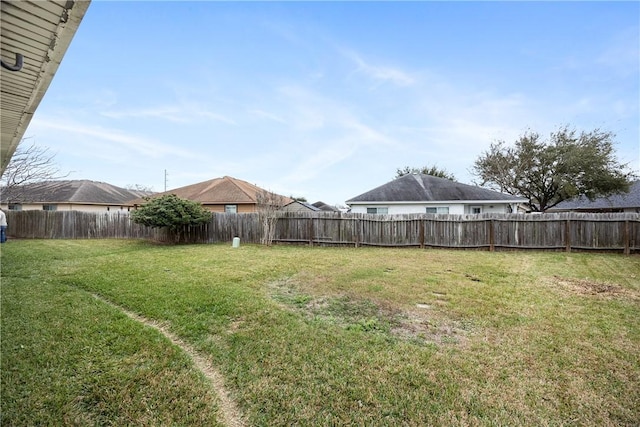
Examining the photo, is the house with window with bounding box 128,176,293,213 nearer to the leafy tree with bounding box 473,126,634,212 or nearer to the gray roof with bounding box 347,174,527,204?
the gray roof with bounding box 347,174,527,204

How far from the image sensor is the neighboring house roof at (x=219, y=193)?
20.4m

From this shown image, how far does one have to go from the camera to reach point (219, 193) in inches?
847

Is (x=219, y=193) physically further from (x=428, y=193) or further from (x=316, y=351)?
(x=316, y=351)

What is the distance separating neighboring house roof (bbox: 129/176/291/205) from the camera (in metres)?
20.4

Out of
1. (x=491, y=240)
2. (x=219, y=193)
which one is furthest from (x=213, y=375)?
(x=219, y=193)

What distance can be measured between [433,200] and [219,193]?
1487 cm

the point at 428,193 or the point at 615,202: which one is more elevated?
the point at 428,193

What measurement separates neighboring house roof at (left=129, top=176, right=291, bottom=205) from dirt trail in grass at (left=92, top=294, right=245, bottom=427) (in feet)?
50.5

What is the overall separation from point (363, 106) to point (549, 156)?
17.0m

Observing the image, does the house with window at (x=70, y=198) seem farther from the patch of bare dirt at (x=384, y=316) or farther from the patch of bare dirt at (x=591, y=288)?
the patch of bare dirt at (x=591, y=288)

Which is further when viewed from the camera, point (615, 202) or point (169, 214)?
point (615, 202)

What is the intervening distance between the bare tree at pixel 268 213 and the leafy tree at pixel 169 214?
2821mm

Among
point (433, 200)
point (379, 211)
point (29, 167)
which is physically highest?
point (29, 167)

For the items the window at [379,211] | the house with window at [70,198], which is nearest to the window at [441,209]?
the window at [379,211]
